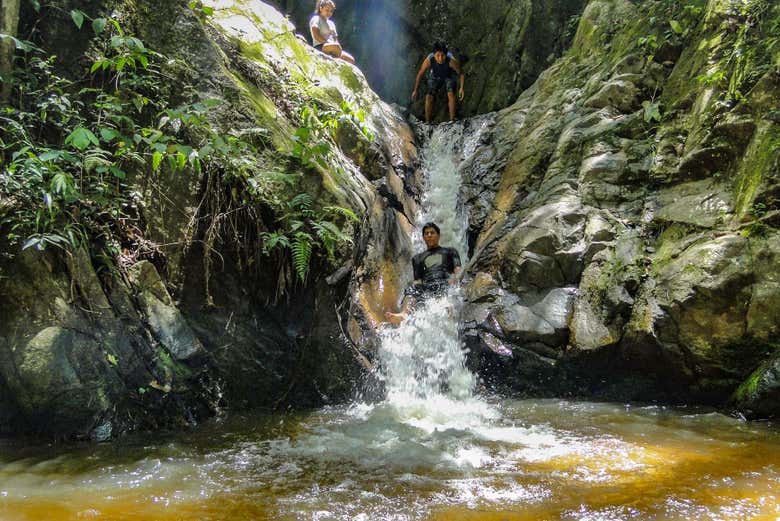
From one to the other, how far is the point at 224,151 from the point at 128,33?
1.78 metres

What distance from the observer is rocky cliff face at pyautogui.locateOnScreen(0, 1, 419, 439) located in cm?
354

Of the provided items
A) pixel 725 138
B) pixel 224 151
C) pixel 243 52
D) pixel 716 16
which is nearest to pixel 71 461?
pixel 224 151

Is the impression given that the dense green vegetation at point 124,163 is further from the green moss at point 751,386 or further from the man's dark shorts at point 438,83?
the man's dark shorts at point 438,83

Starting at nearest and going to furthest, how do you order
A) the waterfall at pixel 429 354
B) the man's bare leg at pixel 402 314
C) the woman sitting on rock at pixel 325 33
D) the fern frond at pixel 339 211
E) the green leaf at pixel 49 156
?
1. the green leaf at pixel 49 156
2. the fern frond at pixel 339 211
3. the waterfall at pixel 429 354
4. the man's bare leg at pixel 402 314
5. the woman sitting on rock at pixel 325 33

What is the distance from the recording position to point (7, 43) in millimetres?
3879

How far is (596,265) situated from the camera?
5.42 m

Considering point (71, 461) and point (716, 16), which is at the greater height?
point (716, 16)

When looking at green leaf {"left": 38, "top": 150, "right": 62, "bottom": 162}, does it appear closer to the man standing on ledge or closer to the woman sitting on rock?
the woman sitting on rock

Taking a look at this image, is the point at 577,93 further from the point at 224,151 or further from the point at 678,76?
the point at 224,151

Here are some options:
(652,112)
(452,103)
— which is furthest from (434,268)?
(452,103)

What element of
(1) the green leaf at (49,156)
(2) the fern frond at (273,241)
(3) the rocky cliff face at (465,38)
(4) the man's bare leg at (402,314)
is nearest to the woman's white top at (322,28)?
(3) the rocky cliff face at (465,38)

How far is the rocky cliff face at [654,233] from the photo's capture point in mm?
4395

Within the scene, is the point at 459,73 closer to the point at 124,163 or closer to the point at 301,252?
the point at 301,252

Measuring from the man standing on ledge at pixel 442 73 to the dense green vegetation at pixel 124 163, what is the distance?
25.2 feet
